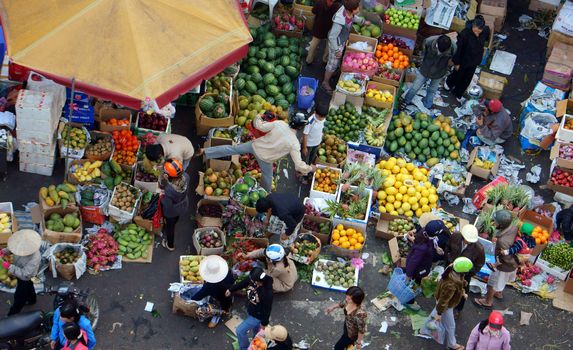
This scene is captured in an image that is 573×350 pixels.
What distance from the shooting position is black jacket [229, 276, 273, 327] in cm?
850

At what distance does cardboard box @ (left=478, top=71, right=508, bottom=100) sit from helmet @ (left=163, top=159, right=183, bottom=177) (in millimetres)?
6377

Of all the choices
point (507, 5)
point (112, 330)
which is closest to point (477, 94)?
point (507, 5)

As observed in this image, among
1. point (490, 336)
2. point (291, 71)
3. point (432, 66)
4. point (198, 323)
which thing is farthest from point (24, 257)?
point (432, 66)

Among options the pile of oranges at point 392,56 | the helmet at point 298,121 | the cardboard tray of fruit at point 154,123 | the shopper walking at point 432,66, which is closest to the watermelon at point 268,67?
the helmet at point 298,121

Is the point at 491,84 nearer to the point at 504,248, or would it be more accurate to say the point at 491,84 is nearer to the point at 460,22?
the point at 460,22

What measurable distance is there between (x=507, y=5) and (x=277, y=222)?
8027mm

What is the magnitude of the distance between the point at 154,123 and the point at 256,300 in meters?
3.80

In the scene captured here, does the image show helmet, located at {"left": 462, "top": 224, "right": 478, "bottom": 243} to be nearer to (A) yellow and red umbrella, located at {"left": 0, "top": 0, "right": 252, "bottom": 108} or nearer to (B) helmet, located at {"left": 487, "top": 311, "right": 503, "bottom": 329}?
(B) helmet, located at {"left": 487, "top": 311, "right": 503, "bottom": 329}

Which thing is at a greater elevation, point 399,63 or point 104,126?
point 399,63

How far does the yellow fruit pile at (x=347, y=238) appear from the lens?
10.4 m

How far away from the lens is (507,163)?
12.4 meters

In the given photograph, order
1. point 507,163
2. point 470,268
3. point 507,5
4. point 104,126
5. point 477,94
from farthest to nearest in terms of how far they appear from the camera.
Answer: point 507,5
point 477,94
point 507,163
point 104,126
point 470,268

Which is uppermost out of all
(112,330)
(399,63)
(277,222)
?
(399,63)

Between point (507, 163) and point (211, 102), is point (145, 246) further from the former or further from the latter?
point (507, 163)
